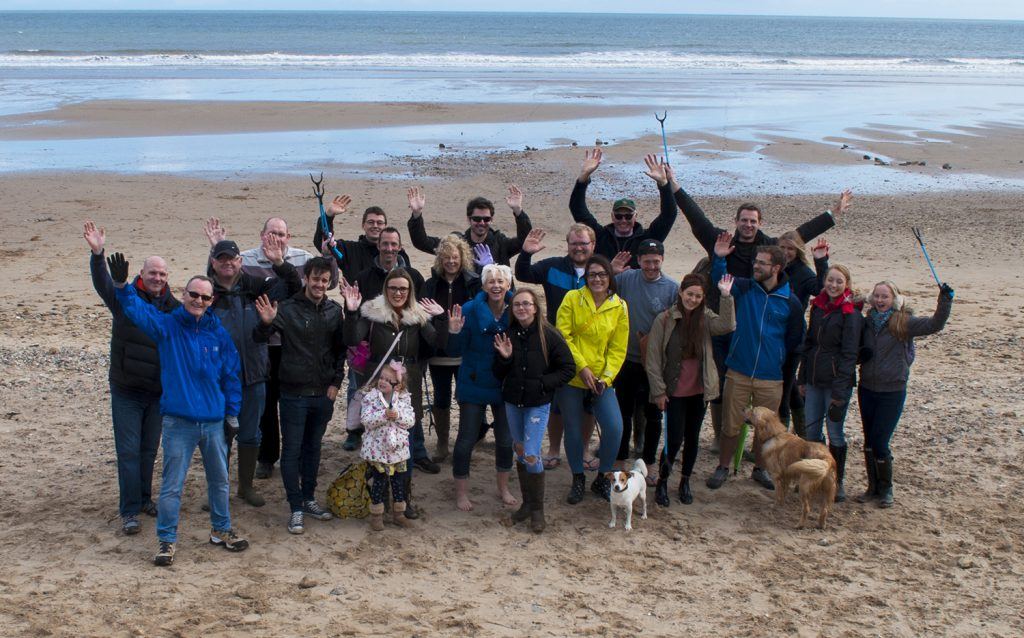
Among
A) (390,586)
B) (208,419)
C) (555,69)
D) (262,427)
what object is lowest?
(390,586)

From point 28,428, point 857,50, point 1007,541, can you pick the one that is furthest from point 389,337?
point 857,50

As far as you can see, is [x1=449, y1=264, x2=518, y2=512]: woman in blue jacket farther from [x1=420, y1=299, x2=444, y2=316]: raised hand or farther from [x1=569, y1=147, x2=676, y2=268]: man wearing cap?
[x1=569, y1=147, x2=676, y2=268]: man wearing cap

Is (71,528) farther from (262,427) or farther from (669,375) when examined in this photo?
(669,375)

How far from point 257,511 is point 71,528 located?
4.20ft

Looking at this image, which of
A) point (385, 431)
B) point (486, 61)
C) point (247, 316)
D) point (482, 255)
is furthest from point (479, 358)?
point (486, 61)

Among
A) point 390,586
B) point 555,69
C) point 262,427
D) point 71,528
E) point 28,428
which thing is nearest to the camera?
point 390,586

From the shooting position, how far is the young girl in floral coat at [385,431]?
6.50 m

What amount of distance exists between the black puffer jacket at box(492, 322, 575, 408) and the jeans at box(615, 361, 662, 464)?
0.82 m

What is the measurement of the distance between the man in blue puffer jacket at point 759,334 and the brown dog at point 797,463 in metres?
0.22

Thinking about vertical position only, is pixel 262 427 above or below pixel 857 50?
below

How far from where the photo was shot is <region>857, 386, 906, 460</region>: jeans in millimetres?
7067

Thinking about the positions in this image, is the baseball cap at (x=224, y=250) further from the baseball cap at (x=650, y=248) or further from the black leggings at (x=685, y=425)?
the black leggings at (x=685, y=425)

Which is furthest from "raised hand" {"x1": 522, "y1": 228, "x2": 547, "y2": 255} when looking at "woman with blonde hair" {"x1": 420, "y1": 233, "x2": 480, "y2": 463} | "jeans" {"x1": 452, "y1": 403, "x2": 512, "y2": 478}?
"jeans" {"x1": 452, "y1": 403, "x2": 512, "y2": 478}

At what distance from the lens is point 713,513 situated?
7.12 m
